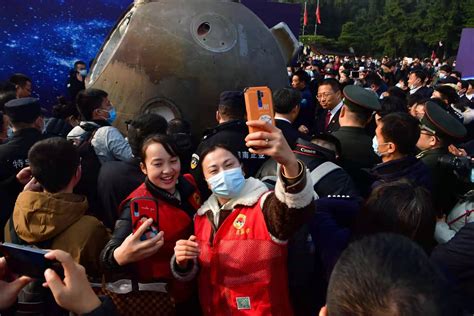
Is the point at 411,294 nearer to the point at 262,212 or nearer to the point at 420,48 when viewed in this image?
the point at 262,212

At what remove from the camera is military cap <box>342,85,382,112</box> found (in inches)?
154

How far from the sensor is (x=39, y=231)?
232 cm

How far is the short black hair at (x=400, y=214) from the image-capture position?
76.7 inches

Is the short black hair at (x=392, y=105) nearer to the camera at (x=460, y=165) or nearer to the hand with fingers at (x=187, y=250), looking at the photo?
the camera at (x=460, y=165)

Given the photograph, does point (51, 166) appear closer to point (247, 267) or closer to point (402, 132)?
point (247, 267)

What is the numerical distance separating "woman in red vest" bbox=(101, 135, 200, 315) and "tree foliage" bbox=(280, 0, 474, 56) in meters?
46.4

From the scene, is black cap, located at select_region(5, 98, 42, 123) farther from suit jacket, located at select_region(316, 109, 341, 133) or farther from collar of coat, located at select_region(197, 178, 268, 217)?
suit jacket, located at select_region(316, 109, 341, 133)

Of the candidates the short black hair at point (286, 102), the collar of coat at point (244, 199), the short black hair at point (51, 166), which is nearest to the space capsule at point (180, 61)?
the short black hair at point (286, 102)

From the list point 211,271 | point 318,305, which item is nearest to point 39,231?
point 211,271

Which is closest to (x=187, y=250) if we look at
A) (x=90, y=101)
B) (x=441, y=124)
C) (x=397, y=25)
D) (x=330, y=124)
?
(x=441, y=124)

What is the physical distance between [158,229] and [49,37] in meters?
10.3

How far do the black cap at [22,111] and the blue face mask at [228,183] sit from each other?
2185mm

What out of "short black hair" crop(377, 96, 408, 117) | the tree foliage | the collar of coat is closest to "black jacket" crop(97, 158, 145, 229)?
the collar of coat

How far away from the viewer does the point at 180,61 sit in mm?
5734
